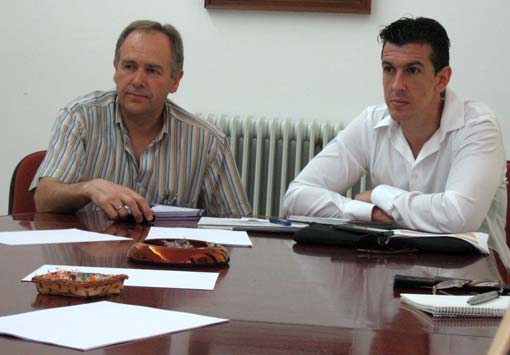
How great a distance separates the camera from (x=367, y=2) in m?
3.64

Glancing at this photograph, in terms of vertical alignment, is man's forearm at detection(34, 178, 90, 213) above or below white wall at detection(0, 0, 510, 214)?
below

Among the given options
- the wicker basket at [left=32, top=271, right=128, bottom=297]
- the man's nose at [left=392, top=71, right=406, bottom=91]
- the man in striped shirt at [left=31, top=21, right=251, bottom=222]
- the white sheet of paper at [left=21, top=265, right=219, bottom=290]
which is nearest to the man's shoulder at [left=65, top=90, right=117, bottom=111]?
the man in striped shirt at [left=31, top=21, right=251, bottom=222]

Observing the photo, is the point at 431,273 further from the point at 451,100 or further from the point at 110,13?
the point at 110,13

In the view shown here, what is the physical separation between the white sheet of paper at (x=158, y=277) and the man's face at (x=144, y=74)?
1.41 metres

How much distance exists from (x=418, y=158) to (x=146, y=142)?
911 millimetres

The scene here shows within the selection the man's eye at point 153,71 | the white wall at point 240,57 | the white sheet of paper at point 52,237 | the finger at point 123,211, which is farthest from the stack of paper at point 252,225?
the white wall at point 240,57

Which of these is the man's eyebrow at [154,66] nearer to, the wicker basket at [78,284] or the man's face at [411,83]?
the man's face at [411,83]

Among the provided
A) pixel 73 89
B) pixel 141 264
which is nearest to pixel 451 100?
pixel 141 264

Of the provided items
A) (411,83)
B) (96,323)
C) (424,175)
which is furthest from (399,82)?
(96,323)

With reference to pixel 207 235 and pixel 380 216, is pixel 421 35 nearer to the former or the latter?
pixel 380 216

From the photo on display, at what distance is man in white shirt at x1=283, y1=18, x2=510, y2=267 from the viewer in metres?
2.46

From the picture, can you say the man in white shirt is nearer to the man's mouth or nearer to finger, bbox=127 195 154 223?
the man's mouth

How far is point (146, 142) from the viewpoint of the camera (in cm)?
269

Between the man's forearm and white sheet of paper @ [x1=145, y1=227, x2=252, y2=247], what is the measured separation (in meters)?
0.44
